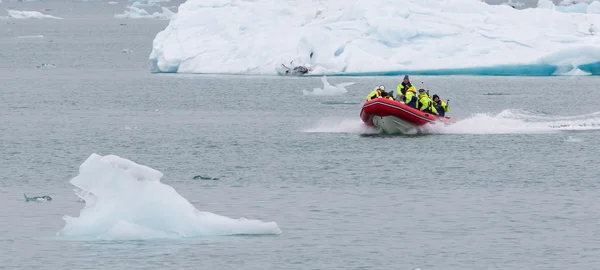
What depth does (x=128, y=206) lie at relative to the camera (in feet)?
67.9

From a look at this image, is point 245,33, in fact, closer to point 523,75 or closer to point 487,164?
point 523,75

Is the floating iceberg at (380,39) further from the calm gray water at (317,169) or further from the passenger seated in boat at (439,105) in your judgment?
the passenger seated in boat at (439,105)

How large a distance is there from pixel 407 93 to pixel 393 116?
95 cm

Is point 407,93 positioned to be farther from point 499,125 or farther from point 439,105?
point 499,125

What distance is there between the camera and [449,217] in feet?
80.2

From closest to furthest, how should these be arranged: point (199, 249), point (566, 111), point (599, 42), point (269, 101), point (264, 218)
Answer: point (199, 249) → point (264, 218) → point (566, 111) → point (269, 101) → point (599, 42)

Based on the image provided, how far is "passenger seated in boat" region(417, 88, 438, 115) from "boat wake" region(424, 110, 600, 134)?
75 centimetres

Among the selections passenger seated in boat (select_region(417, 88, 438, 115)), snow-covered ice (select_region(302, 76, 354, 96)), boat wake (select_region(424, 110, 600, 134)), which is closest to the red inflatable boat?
passenger seated in boat (select_region(417, 88, 438, 115))

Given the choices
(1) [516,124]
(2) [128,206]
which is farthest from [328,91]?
(2) [128,206]

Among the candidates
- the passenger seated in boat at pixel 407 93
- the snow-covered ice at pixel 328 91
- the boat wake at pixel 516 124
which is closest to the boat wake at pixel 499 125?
the boat wake at pixel 516 124

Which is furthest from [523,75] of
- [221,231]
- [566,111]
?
[221,231]

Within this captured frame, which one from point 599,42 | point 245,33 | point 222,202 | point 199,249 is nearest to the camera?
point 199,249

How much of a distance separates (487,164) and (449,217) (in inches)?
332

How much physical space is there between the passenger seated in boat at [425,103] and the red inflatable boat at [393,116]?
0.13 metres
